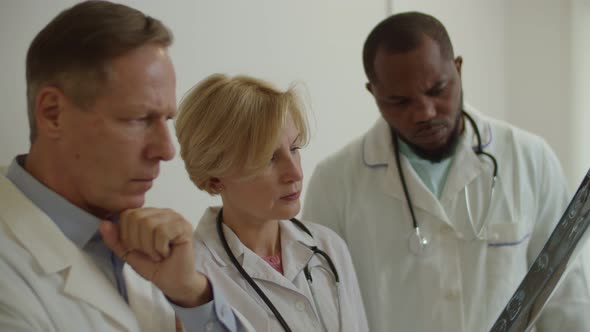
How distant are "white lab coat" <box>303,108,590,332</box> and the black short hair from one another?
0.23m

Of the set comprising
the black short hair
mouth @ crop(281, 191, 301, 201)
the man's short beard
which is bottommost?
the man's short beard

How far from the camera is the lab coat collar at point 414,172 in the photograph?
190cm

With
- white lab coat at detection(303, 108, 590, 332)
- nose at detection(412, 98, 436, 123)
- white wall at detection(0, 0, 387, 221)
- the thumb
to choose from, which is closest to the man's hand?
the thumb

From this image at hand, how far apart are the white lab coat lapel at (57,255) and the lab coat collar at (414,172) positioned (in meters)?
0.98

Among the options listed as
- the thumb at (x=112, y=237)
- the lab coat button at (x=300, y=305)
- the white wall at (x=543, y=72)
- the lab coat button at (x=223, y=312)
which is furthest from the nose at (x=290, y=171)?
the white wall at (x=543, y=72)

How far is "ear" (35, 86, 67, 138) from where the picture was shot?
1.14m

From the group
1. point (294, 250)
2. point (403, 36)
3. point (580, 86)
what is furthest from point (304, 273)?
point (580, 86)

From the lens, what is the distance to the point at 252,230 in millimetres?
1598

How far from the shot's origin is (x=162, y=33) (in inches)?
47.9

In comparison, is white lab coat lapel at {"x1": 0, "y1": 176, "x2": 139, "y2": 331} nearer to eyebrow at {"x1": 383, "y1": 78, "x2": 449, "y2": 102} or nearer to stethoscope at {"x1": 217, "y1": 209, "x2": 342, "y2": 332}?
stethoscope at {"x1": 217, "y1": 209, "x2": 342, "y2": 332}

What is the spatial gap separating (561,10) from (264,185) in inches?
92.3

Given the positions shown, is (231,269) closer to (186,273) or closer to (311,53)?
(186,273)

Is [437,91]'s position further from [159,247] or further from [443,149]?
[159,247]

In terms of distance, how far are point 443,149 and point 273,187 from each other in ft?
2.09
